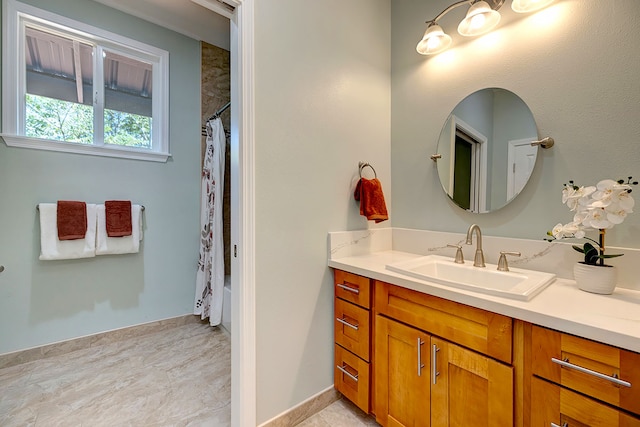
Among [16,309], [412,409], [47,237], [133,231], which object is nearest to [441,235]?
[412,409]

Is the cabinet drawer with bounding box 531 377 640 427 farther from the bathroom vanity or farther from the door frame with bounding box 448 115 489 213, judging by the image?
the door frame with bounding box 448 115 489 213

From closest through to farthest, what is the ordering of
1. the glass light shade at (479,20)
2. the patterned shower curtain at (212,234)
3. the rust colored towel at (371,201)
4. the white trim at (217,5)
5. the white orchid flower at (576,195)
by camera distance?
the white orchid flower at (576,195) < the white trim at (217,5) < the glass light shade at (479,20) < the rust colored towel at (371,201) < the patterned shower curtain at (212,234)

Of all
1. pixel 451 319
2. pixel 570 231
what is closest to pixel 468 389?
pixel 451 319

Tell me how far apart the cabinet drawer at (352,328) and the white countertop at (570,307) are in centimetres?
31

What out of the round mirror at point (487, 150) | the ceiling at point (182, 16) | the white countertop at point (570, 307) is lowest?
the white countertop at point (570, 307)

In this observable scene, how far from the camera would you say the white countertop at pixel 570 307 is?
0.70 metres

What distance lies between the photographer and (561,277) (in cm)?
120

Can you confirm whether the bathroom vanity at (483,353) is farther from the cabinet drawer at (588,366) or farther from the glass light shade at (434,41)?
the glass light shade at (434,41)

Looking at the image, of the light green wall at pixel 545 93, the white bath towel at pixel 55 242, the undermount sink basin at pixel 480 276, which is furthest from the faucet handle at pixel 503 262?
the white bath towel at pixel 55 242

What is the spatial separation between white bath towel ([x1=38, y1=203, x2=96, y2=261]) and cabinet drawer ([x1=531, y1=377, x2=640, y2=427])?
2.83 metres

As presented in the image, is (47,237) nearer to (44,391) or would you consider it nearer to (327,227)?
(44,391)

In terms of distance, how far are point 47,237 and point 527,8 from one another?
3.29 m

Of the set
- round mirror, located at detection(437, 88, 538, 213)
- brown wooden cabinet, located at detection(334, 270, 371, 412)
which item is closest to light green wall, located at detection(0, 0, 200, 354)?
brown wooden cabinet, located at detection(334, 270, 371, 412)

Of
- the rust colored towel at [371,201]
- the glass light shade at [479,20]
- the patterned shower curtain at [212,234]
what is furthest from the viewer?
the patterned shower curtain at [212,234]
